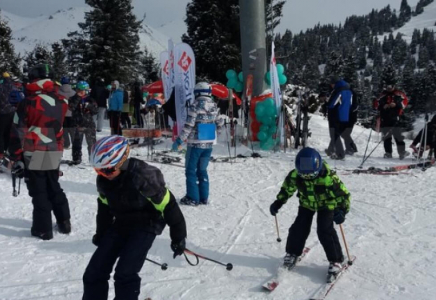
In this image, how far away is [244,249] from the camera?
4863 millimetres

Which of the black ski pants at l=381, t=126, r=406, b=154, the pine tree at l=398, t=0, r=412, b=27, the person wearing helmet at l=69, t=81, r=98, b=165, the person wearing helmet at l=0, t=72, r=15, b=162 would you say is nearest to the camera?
the person wearing helmet at l=0, t=72, r=15, b=162

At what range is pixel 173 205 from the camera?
124 inches

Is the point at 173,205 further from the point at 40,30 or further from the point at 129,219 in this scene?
the point at 40,30

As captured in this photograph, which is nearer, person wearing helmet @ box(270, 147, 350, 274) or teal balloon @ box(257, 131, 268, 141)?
person wearing helmet @ box(270, 147, 350, 274)

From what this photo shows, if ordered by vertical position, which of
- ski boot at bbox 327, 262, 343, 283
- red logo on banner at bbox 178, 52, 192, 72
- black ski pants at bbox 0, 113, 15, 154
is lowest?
ski boot at bbox 327, 262, 343, 283

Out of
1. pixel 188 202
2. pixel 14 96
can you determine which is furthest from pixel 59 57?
pixel 188 202

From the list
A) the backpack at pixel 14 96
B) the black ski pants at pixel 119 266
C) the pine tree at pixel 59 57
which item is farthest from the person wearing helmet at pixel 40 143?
the pine tree at pixel 59 57

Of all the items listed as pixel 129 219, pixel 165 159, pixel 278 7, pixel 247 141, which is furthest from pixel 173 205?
pixel 278 7

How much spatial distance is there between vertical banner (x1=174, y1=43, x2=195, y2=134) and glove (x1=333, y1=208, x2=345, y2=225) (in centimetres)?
633

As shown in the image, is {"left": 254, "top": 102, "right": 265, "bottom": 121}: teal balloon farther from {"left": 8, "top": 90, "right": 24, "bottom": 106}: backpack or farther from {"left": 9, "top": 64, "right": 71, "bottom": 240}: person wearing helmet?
{"left": 9, "top": 64, "right": 71, "bottom": 240}: person wearing helmet

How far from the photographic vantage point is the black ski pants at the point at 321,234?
13.0 ft

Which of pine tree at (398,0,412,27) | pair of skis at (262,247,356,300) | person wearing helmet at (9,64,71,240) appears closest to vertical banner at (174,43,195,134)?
person wearing helmet at (9,64,71,240)

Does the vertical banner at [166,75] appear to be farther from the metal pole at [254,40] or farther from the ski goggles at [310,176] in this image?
the ski goggles at [310,176]

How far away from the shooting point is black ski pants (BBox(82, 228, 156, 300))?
9.70 feet
